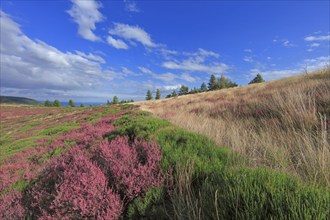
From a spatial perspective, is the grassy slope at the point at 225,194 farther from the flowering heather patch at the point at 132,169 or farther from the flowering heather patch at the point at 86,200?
the flowering heather patch at the point at 86,200

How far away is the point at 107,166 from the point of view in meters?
3.50

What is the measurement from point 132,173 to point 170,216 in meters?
0.95

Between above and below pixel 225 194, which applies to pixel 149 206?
below

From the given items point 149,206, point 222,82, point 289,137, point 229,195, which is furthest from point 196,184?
point 222,82

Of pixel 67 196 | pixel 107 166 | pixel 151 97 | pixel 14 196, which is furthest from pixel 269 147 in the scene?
pixel 151 97

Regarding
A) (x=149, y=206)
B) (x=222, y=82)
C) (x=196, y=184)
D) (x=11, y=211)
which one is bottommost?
(x=11, y=211)

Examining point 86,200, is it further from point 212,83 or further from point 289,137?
point 212,83

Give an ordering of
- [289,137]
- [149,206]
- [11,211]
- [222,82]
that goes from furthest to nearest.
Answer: [222,82] → [289,137] → [11,211] → [149,206]

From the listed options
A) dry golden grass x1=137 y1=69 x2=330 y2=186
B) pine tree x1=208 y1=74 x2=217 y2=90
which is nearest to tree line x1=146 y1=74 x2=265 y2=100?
pine tree x1=208 y1=74 x2=217 y2=90

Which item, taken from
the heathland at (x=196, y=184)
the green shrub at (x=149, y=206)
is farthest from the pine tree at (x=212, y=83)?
the green shrub at (x=149, y=206)

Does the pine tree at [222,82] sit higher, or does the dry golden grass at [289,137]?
the pine tree at [222,82]

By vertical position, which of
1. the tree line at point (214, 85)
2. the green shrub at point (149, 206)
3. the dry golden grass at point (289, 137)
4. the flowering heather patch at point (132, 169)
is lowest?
the green shrub at point (149, 206)

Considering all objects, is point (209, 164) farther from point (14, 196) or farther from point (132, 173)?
point (14, 196)

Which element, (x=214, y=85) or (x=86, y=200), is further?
(x=214, y=85)
